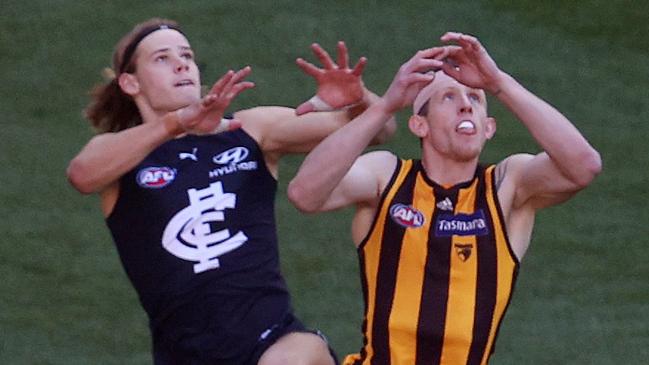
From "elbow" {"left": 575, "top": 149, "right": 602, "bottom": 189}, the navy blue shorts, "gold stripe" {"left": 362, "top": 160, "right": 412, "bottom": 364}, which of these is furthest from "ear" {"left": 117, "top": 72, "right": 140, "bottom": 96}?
"elbow" {"left": 575, "top": 149, "right": 602, "bottom": 189}

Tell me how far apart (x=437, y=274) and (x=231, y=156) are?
2.75ft

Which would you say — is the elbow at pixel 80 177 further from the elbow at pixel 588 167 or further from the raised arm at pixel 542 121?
the elbow at pixel 588 167

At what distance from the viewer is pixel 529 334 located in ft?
28.1

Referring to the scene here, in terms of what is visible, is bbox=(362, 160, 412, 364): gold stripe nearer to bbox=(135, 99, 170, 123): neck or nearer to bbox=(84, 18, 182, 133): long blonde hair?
bbox=(135, 99, 170, 123): neck

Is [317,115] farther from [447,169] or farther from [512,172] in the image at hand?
[512,172]

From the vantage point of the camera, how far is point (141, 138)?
602cm

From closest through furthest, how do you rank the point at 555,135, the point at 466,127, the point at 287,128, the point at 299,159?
the point at 555,135 < the point at 466,127 < the point at 287,128 < the point at 299,159

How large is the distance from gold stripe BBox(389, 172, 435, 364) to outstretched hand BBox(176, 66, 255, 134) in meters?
0.74

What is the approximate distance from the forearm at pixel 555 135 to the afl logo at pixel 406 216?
481mm

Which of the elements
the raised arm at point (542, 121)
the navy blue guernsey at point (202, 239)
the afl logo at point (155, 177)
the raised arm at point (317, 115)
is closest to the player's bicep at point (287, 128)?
the raised arm at point (317, 115)

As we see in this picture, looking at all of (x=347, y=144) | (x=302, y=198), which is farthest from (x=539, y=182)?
(x=302, y=198)

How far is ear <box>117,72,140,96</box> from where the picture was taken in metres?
6.47

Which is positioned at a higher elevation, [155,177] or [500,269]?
[155,177]

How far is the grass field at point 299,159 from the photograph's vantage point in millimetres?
8602
